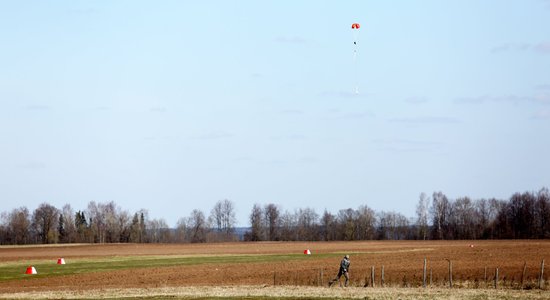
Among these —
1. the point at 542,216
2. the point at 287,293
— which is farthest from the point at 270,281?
the point at 542,216

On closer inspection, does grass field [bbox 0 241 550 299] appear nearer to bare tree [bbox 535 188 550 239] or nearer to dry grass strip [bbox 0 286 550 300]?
dry grass strip [bbox 0 286 550 300]

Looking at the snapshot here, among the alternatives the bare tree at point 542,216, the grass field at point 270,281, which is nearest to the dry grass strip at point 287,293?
the grass field at point 270,281

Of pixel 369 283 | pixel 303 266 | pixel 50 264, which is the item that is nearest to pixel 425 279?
pixel 369 283

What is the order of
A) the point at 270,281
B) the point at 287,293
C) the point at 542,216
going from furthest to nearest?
the point at 542,216, the point at 270,281, the point at 287,293

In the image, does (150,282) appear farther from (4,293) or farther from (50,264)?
(50,264)

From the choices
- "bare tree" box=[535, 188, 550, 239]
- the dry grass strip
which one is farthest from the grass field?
"bare tree" box=[535, 188, 550, 239]

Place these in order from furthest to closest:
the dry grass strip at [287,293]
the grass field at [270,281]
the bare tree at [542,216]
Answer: the bare tree at [542,216] → the grass field at [270,281] → the dry grass strip at [287,293]

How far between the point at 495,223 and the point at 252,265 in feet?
406

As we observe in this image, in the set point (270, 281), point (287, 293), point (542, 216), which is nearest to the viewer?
point (287, 293)

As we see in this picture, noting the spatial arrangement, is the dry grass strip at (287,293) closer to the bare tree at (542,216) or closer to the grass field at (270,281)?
the grass field at (270,281)

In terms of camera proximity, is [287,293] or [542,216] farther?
[542,216]

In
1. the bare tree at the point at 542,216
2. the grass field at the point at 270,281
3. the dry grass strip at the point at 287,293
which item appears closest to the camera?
the dry grass strip at the point at 287,293

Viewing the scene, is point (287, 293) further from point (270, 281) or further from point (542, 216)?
point (542, 216)

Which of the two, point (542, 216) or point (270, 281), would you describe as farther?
point (542, 216)
